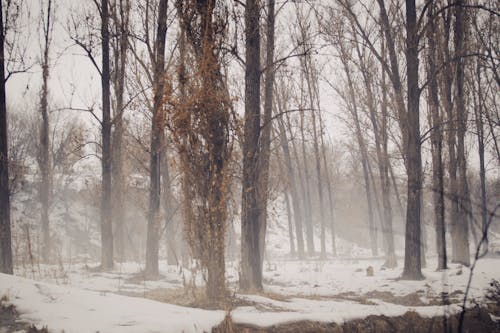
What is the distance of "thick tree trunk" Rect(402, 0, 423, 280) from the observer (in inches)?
367

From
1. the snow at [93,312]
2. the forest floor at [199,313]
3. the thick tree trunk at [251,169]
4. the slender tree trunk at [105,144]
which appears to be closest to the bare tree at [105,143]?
the slender tree trunk at [105,144]

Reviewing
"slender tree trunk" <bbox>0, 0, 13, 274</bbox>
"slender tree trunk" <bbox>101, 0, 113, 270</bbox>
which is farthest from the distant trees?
"slender tree trunk" <bbox>0, 0, 13, 274</bbox>

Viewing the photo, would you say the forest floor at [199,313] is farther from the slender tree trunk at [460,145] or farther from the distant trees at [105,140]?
the distant trees at [105,140]

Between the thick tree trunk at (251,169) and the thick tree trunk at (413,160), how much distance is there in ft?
13.6

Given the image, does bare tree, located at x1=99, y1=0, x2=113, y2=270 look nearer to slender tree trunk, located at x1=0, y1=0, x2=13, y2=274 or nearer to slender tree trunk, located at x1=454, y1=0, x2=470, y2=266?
slender tree trunk, located at x1=0, y1=0, x2=13, y2=274

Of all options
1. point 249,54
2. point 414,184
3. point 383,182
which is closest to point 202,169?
point 249,54

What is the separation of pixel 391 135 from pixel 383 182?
2.02m

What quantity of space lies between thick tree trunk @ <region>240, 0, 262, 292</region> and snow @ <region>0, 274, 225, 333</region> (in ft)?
10.8

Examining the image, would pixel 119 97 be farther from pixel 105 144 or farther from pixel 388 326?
pixel 388 326

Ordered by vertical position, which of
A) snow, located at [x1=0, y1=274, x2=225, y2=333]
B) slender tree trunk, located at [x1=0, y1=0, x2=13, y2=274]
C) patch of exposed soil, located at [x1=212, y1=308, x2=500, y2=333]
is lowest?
patch of exposed soil, located at [x1=212, y1=308, x2=500, y2=333]

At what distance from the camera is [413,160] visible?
950cm

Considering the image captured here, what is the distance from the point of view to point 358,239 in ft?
125

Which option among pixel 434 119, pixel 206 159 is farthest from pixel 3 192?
pixel 434 119

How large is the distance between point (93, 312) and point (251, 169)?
4.32 m
